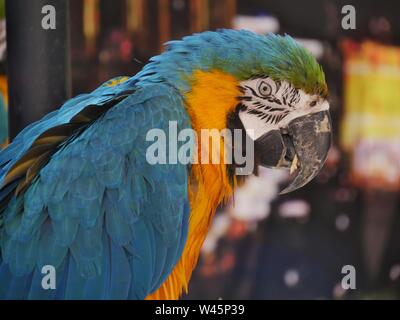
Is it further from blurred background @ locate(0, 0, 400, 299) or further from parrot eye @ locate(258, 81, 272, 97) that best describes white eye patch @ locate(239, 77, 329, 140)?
blurred background @ locate(0, 0, 400, 299)

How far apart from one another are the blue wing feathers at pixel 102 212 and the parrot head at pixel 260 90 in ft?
0.20

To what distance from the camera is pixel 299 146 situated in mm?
1268

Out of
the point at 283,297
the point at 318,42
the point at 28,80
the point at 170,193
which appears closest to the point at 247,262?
the point at 283,297

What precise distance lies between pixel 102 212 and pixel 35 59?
12.8 inches

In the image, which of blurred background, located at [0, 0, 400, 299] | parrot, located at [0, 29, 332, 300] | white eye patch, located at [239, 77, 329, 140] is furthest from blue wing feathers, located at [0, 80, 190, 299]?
blurred background, located at [0, 0, 400, 299]

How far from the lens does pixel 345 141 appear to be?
6.76 ft

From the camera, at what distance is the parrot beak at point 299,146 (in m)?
1.27

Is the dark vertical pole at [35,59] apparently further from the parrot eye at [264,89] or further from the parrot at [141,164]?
the parrot eye at [264,89]

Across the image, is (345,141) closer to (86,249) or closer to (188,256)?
(188,256)

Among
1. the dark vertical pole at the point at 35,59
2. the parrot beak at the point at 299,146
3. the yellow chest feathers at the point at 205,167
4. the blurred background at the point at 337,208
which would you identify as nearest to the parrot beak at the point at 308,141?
the parrot beak at the point at 299,146

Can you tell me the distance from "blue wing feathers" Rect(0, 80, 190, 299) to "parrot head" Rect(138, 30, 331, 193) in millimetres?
62

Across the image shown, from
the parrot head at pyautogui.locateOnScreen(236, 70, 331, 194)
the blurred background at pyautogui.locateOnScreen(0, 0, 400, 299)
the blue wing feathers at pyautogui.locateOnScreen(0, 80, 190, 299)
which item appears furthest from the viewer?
the blurred background at pyautogui.locateOnScreen(0, 0, 400, 299)

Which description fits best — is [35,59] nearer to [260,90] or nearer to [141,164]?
[141,164]

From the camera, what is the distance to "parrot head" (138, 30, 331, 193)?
1.23 m
